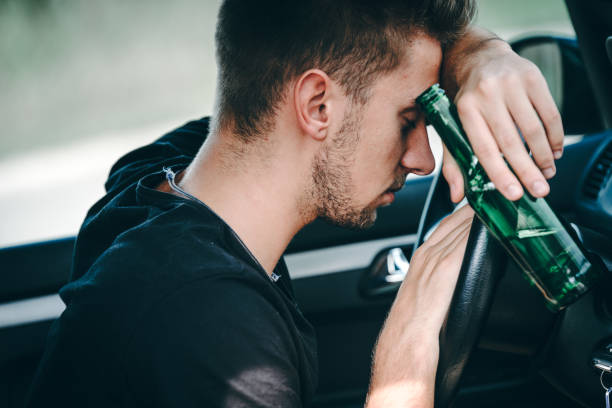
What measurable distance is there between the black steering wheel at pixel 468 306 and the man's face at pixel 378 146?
30cm

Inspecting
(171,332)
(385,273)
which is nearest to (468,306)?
(171,332)

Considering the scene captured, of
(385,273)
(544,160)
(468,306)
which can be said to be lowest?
(385,273)

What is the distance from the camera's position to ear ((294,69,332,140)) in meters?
1.17

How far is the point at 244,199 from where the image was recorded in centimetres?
123

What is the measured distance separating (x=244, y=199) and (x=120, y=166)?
1.75ft

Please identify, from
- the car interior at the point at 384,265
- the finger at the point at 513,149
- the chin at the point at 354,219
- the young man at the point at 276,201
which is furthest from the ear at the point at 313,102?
the car interior at the point at 384,265

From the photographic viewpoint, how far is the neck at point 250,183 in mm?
1220

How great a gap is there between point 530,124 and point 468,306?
13.0 inches

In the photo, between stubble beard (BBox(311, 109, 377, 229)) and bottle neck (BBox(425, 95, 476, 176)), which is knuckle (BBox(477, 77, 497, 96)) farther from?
stubble beard (BBox(311, 109, 377, 229))

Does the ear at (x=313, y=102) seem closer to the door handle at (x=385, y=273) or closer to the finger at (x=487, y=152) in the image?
the finger at (x=487, y=152)

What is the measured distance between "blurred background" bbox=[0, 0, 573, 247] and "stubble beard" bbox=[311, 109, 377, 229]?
4.59 feet

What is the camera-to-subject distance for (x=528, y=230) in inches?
38.4

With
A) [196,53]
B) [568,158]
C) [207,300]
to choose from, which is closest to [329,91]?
[207,300]

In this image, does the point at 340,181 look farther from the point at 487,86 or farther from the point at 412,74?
the point at 487,86
